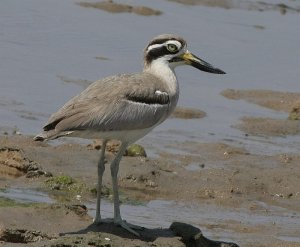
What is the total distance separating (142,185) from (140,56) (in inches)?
251

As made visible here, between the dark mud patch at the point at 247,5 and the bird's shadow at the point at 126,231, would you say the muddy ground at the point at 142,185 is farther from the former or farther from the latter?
the dark mud patch at the point at 247,5

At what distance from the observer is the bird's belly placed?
35.1 ft

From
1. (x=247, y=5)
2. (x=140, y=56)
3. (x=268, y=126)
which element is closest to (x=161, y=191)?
(x=268, y=126)

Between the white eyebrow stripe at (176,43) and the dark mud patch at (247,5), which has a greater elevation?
the white eyebrow stripe at (176,43)

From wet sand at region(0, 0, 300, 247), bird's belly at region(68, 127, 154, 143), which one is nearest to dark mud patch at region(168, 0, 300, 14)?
wet sand at region(0, 0, 300, 247)

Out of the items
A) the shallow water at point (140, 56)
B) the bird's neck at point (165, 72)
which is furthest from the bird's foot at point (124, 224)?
the shallow water at point (140, 56)

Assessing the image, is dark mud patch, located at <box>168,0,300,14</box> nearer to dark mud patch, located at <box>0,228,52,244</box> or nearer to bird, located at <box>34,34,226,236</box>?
bird, located at <box>34,34,226,236</box>

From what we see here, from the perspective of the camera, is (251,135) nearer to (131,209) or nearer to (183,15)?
(131,209)

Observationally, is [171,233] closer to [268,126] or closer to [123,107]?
[123,107]

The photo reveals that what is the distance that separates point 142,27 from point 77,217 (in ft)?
37.3

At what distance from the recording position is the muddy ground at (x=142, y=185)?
10.5 meters

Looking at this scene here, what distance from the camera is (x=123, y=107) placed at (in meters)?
10.9

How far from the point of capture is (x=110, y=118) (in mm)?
10750

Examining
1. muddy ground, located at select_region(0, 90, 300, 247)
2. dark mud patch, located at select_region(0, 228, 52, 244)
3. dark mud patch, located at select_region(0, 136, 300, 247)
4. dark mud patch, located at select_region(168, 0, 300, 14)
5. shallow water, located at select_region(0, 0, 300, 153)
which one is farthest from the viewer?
dark mud patch, located at select_region(168, 0, 300, 14)
